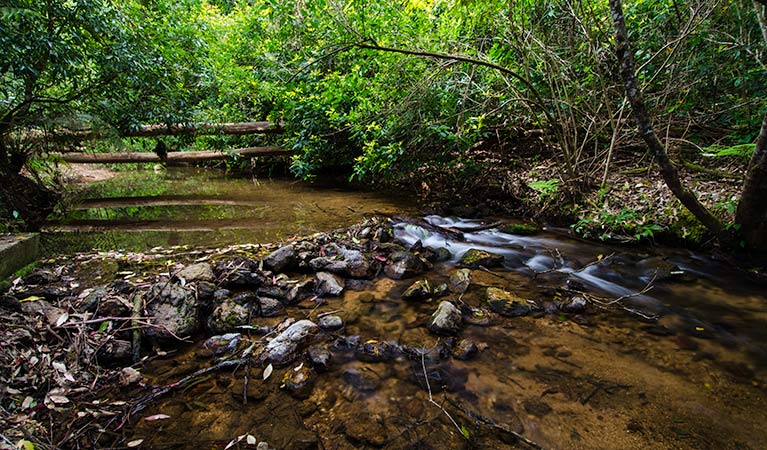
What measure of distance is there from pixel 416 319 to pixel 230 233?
12.5 ft

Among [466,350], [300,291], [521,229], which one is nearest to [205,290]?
[300,291]

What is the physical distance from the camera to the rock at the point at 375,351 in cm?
275

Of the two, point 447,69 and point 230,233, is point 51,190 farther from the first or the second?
point 447,69

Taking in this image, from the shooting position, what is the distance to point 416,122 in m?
6.88

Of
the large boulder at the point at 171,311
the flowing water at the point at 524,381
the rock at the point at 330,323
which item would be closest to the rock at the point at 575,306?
the flowing water at the point at 524,381

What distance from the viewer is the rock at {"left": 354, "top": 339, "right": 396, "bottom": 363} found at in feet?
9.01

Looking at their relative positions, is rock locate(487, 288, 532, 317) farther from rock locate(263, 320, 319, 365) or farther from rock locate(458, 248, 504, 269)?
rock locate(263, 320, 319, 365)

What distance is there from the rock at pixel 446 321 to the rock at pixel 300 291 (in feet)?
4.48

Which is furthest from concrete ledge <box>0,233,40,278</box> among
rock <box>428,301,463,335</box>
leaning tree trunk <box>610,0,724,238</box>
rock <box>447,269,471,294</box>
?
leaning tree trunk <box>610,0,724,238</box>

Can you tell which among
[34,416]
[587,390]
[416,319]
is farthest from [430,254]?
[34,416]

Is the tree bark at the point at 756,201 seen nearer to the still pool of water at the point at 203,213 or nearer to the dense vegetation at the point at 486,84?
the dense vegetation at the point at 486,84

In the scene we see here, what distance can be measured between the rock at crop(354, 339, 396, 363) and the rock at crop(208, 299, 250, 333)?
1.07 meters

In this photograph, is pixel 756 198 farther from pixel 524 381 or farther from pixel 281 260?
pixel 281 260

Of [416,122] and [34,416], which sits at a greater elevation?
[416,122]
